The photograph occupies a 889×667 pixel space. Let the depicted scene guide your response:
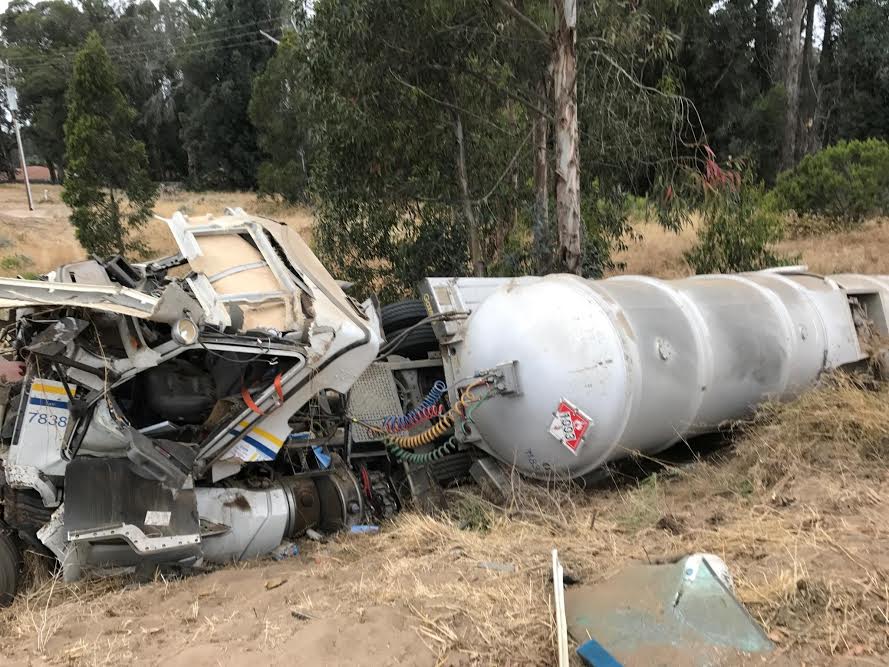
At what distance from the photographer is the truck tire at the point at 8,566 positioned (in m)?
4.30

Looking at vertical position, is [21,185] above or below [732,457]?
above

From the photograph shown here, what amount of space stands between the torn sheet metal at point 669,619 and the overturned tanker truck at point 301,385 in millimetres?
1735

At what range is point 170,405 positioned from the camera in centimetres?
468

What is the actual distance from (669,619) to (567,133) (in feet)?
20.9

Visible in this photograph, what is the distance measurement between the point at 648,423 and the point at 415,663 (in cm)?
283

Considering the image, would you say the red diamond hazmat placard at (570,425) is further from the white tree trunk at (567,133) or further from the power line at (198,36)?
the power line at (198,36)

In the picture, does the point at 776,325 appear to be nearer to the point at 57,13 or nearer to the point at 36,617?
the point at 36,617

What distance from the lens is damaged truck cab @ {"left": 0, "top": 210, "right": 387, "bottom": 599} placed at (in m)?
4.22

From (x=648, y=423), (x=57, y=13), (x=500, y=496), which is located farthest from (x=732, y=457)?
(x=57, y=13)

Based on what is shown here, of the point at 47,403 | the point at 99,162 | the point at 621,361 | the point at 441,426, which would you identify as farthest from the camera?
the point at 99,162

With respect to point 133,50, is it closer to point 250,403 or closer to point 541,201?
point 541,201

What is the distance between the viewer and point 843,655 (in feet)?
8.87

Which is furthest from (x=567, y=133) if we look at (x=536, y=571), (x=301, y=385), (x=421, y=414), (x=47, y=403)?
(x=47, y=403)

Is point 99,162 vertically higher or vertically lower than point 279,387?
higher
